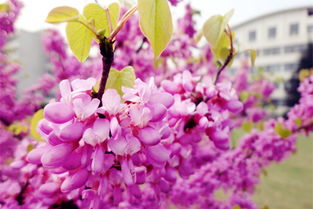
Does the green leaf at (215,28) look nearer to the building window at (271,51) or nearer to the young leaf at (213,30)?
the young leaf at (213,30)

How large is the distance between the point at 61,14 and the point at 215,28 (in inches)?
15.4

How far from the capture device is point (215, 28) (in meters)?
0.73

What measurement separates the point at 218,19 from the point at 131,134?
399 millimetres

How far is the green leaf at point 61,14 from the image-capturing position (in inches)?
19.2

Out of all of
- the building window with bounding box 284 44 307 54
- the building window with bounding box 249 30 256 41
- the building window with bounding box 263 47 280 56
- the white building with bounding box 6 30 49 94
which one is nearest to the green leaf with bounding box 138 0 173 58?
the building window with bounding box 284 44 307 54

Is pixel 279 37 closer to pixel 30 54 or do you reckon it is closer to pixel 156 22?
pixel 30 54

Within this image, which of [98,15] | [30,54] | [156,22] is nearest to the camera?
[156,22]

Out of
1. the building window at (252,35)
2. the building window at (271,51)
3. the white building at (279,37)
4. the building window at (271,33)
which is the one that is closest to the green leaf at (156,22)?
the white building at (279,37)

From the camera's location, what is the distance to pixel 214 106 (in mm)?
812

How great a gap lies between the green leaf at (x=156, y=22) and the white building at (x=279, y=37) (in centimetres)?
2685

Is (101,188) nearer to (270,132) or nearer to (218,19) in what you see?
(218,19)

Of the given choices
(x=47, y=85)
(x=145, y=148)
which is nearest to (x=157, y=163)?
(x=145, y=148)

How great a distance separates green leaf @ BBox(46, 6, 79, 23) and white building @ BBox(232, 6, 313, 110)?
2689 centimetres

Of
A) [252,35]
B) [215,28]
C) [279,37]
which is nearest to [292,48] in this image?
[279,37]
